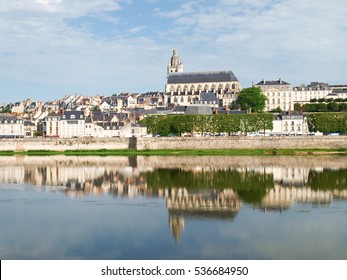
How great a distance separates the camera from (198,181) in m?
28.7

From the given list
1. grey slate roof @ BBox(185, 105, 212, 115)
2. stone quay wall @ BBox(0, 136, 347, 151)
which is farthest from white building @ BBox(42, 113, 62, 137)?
grey slate roof @ BBox(185, 105, 212, 115)

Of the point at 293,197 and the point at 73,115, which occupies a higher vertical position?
the point at 73,115

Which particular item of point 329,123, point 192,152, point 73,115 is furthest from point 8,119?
point 329,123

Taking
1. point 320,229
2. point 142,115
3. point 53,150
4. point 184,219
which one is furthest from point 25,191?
point 142,115

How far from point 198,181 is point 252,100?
46193 mm

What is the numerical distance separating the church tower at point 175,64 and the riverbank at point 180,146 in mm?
58141

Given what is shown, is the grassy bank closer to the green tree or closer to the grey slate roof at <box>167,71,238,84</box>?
the green tree

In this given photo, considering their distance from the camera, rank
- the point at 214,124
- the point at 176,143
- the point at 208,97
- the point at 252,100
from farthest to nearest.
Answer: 1. the point at 208,97
2. the point at 252,100
3. the point at 214,124
4. the point at 176,143

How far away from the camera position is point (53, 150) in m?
52.7

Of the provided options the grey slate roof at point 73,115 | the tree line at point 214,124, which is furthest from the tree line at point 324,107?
the grey slate roof at point 73,115

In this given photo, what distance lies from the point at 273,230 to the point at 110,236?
476 cm

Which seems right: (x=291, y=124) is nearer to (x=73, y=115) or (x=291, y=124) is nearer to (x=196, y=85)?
(x=73, y=115)

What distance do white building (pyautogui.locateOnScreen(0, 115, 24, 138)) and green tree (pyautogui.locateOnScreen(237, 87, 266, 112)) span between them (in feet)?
89.4

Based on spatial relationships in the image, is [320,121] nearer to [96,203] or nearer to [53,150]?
[53,150]
